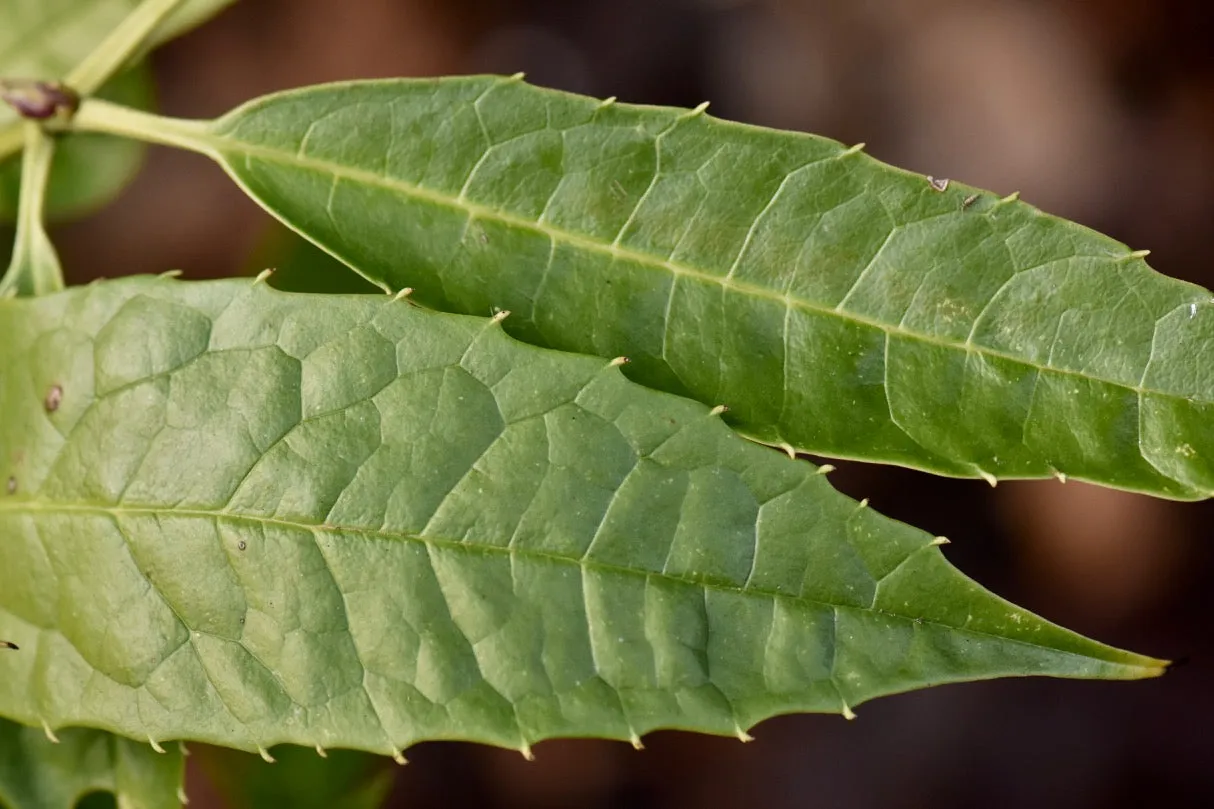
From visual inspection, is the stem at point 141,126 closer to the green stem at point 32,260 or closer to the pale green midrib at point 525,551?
the green stem at point 32,260

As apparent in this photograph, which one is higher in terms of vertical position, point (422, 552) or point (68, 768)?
point (422, 552)

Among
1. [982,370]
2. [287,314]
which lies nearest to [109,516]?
[287,314]

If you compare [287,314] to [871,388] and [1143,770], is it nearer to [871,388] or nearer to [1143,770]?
[871,388]

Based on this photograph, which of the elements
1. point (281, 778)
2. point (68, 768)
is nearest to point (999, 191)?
point (281, 778)

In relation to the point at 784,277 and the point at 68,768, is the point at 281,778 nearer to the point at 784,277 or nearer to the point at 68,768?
the point at 68,768

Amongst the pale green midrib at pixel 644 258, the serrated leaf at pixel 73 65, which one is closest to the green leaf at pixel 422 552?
the pale green midrib at pixel 644 258

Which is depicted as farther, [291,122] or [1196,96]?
[1196,96]
